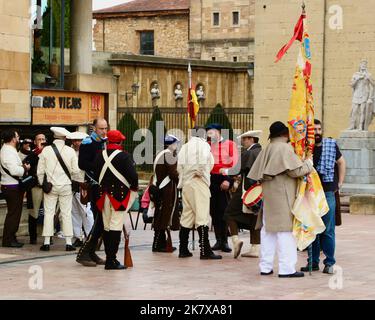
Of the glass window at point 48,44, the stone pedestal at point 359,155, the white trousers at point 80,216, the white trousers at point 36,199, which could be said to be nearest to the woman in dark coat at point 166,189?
the white trousers at point 80,216

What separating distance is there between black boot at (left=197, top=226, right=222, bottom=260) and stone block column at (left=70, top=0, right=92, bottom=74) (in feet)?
21.4

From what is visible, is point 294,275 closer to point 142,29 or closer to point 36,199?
point 36,199

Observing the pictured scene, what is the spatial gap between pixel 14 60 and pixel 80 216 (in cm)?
274

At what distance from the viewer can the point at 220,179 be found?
15.5 meters

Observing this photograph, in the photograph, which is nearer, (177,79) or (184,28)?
(177,79)

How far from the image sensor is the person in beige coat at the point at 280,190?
12477 millimetres

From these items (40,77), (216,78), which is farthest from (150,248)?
(216,78)

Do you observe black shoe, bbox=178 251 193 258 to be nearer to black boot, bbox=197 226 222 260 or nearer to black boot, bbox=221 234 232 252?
black boot, bbox=197 226 222 260

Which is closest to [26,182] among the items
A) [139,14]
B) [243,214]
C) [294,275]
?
[243,214]

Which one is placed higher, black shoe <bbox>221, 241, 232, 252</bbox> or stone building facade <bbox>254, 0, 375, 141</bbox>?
stone building facade <bbox>254, 0, 375, 141</bbox>

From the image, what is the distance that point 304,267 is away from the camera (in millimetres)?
13367

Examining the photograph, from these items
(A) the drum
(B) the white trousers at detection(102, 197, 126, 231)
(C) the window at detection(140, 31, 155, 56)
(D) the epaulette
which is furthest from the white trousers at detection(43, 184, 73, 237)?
(C) the window at detection(140, 31, 155, 56)

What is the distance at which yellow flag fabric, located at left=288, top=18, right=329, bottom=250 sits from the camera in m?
12.5

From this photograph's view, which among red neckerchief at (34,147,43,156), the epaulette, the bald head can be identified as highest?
the bald head
